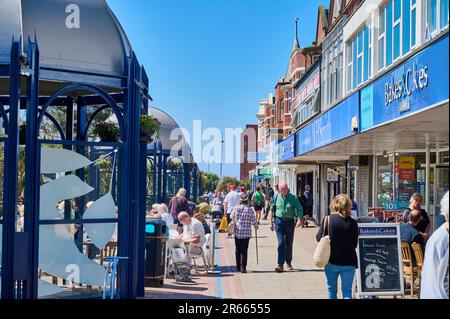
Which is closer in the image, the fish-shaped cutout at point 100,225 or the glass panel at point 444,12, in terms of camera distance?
the fish-shaped cutout at point 100,225

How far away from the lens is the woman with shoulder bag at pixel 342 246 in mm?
8125

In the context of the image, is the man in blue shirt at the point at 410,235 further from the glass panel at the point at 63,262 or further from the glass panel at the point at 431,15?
the glass panel at the point at 63,262

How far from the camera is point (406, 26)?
14242 mm

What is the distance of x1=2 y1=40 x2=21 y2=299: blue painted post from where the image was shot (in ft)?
24.9

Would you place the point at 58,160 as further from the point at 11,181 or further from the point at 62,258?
the point at 62,258

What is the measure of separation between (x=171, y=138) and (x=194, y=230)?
13803 millimetres

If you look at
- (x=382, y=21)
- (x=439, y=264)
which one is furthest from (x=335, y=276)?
(x=382, y=21)

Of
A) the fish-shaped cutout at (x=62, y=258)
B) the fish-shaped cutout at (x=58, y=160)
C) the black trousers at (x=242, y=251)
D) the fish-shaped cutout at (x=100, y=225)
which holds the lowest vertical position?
the black trousers at (x=242, y=251)

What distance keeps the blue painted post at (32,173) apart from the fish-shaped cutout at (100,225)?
3.38 ft

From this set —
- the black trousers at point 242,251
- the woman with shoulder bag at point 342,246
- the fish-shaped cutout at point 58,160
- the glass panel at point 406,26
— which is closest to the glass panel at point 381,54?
the glass panel at point 406,26
